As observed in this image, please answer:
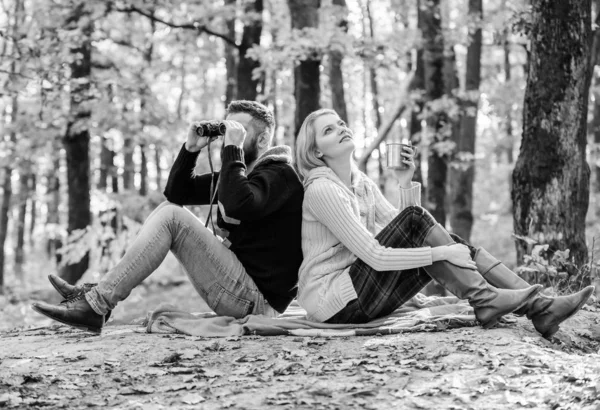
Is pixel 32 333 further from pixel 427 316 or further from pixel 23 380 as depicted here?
pixel 427 316

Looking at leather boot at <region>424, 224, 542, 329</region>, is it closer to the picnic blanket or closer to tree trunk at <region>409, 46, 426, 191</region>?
the picnic blanket

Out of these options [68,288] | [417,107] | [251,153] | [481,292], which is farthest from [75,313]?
[417,107]

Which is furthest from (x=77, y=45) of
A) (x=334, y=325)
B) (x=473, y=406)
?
(x=473, y=406)

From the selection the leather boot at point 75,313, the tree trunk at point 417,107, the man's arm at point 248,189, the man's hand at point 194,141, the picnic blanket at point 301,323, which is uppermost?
the tree trunk at point 417,107

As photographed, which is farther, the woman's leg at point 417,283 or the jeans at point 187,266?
the jeans at point 187,266

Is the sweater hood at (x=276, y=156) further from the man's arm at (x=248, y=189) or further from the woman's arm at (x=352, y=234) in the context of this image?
the woman's arm at (x=352, y=234)

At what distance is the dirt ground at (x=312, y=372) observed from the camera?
134 inches

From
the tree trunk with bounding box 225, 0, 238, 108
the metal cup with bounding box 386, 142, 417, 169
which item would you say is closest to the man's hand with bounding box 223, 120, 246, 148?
the metal cup with bounding box 386, 142, 417, 169

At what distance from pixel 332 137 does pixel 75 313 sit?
6.73ft

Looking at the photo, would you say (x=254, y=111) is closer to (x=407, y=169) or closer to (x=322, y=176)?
(x=322, y=176)

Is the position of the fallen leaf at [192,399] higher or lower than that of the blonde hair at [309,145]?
lower

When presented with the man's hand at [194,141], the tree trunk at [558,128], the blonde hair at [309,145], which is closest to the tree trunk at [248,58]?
the tree trunk at [558,128]

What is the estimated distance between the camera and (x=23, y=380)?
12.7 ft

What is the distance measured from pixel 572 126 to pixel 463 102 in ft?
23.2
